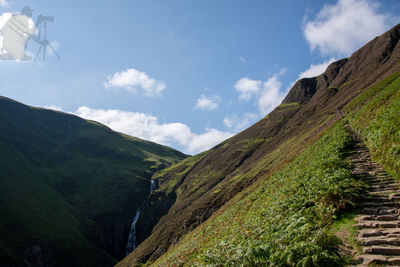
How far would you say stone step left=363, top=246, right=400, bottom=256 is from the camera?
6.86 m

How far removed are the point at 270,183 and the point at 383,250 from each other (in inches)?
891

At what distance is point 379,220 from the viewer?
29.4ft

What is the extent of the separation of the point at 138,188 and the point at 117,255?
44.3 metres

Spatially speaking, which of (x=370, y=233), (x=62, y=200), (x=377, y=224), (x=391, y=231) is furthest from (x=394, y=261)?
(x=62, y=200)

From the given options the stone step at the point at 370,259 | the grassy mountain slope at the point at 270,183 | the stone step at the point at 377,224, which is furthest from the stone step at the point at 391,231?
the grassy mountain slope at the point at 270,183

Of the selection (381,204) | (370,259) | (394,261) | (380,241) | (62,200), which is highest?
(62,200)

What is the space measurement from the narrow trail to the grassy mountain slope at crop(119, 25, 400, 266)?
94cm

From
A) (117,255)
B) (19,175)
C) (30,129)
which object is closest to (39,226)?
(117,255)

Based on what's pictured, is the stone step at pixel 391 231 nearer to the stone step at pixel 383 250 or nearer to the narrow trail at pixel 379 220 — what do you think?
the narrow trail at pixel 379 220

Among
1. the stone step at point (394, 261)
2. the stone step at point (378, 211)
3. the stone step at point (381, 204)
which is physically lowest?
the stone step at point (394, 261)

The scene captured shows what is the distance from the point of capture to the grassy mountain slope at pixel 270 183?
456 inches

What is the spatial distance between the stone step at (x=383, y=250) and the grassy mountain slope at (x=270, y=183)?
1.28 meters

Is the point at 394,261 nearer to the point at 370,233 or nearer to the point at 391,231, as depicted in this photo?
the point at 370,233

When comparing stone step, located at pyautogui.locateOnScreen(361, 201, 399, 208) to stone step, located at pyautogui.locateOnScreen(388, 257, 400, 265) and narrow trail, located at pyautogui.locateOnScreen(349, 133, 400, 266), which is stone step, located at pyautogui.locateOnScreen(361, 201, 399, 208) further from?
stone step, located at pyautogui.locateOnScreen(388, 257, 400, 265)
